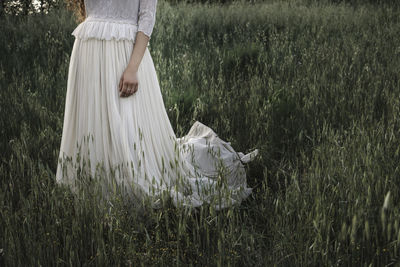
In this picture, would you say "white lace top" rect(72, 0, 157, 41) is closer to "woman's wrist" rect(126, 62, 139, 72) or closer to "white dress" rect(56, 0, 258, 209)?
"white dress" rect(56, 0, 258, 209)

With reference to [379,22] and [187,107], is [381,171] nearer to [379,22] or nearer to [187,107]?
[187,107]

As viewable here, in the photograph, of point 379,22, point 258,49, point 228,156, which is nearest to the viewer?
point 228,156

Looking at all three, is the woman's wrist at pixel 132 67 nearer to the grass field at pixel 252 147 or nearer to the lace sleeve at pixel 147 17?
the lace sleeve at pixel 147 17

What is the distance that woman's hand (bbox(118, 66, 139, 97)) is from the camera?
244 cm

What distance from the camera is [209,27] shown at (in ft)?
24.2

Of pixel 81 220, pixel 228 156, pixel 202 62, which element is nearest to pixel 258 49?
pixel 202 62

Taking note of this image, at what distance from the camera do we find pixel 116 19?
2494 mm

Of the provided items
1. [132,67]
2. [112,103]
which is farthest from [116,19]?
[112,103]

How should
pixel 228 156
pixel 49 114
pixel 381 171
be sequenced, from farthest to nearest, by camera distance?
pixel 49 114 < pixel 228 156 < pixel 381 171

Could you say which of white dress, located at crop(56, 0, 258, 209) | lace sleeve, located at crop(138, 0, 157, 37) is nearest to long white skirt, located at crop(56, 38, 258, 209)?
white dress, located at crop(56, 0, 258, 209)

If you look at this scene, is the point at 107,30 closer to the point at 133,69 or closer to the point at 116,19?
the point at 116,19

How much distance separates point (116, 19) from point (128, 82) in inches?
15.8

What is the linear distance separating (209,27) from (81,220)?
5.91 meters

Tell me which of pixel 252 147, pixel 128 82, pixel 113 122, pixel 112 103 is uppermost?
pixel 128 82
